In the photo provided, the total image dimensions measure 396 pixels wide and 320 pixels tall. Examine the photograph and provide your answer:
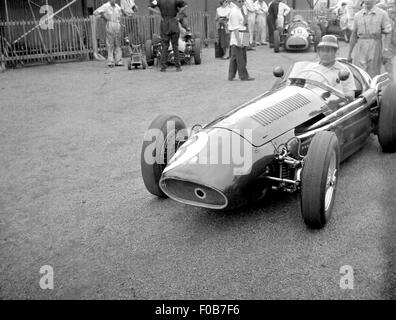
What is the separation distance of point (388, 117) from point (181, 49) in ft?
30.2

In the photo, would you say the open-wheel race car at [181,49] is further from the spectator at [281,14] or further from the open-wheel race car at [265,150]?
the open-wheel race car at [265,150]

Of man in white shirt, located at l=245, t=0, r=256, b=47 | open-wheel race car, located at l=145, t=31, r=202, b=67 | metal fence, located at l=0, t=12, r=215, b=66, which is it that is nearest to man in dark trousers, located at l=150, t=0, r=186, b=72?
open-wheel race car, located at l=145, t=31, r=202, b=67

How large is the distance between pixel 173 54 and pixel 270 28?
610 cm

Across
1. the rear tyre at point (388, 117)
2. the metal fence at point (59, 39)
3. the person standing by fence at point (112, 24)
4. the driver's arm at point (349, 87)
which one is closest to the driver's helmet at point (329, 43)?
the driver's arm at point (349, 87)

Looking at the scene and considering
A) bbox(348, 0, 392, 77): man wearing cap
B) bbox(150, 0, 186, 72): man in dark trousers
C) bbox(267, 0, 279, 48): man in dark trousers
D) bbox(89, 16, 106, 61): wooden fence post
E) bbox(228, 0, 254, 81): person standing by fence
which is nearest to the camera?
bbox(348, 0, 392, 77): man wearing cap

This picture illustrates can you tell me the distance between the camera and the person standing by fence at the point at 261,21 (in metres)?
18.1

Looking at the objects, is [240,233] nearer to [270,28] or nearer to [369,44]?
[369,44]

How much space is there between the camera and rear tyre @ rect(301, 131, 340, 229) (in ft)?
11.8

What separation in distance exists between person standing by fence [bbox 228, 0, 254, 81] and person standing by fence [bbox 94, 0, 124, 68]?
4.05m

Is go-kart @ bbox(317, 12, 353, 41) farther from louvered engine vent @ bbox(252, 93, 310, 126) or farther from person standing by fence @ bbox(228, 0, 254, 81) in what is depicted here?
louvered engine vent @ bbox(252, 93, 310, 126)

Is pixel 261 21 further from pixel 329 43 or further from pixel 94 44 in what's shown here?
pixel 329 43

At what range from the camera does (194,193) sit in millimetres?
3895

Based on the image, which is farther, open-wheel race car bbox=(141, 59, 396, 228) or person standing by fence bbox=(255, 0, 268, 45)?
person standing by fence bbox=(255, 0, 268, 45)

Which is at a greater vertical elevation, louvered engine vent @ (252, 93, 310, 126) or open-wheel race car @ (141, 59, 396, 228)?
louvered engine vent @ (252, 93, 310, 126)
